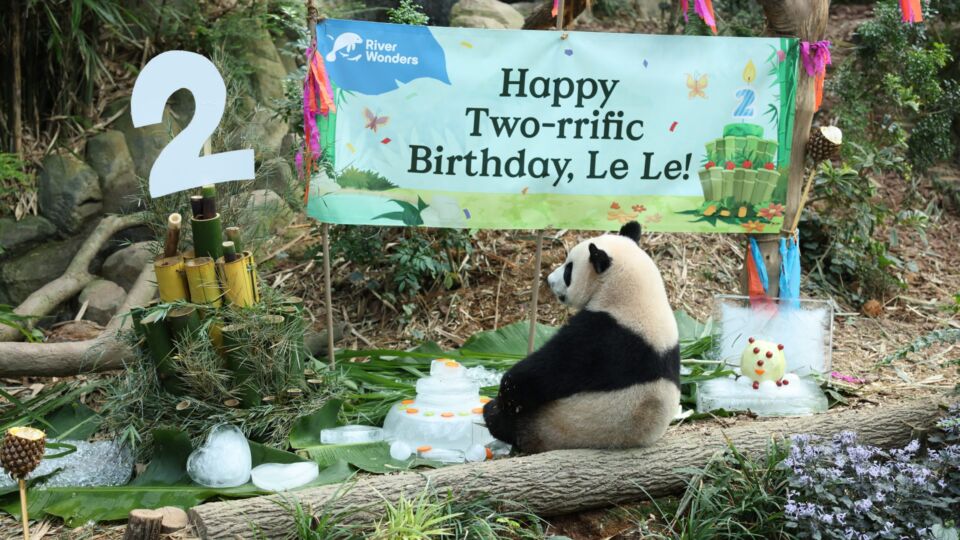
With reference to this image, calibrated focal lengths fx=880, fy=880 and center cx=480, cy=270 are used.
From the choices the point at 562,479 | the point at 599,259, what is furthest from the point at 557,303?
the point at 562,479

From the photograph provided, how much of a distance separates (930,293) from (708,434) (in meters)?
3.69

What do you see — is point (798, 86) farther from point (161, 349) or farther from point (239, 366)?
point (161, 349)

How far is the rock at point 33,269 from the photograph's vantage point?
622 cm

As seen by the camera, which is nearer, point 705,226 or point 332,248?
point 705,226

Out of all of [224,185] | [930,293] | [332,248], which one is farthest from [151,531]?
[930,293]

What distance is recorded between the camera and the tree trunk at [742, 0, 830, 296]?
5.02 m

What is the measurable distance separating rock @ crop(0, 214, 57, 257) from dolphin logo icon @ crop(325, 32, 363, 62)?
10.0 ft

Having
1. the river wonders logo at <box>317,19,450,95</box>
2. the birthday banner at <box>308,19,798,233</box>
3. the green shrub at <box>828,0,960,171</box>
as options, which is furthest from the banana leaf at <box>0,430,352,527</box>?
the green shrub at <box>828,0,960,171</box>

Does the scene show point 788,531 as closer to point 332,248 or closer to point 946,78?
point 332,248

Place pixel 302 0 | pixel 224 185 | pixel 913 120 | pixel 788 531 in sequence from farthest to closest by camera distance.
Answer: pixel 913 120, pixel 302 0, pixel 224 185, pixel 788 531

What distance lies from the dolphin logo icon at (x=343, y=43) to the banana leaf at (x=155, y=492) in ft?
6.65

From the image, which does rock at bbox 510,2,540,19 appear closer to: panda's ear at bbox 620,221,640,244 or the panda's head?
panda's ear at bbox 620,221,640,244

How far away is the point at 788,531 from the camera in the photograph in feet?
11.5

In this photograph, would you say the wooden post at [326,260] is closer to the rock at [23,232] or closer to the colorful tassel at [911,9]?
the rock at [23,232]
